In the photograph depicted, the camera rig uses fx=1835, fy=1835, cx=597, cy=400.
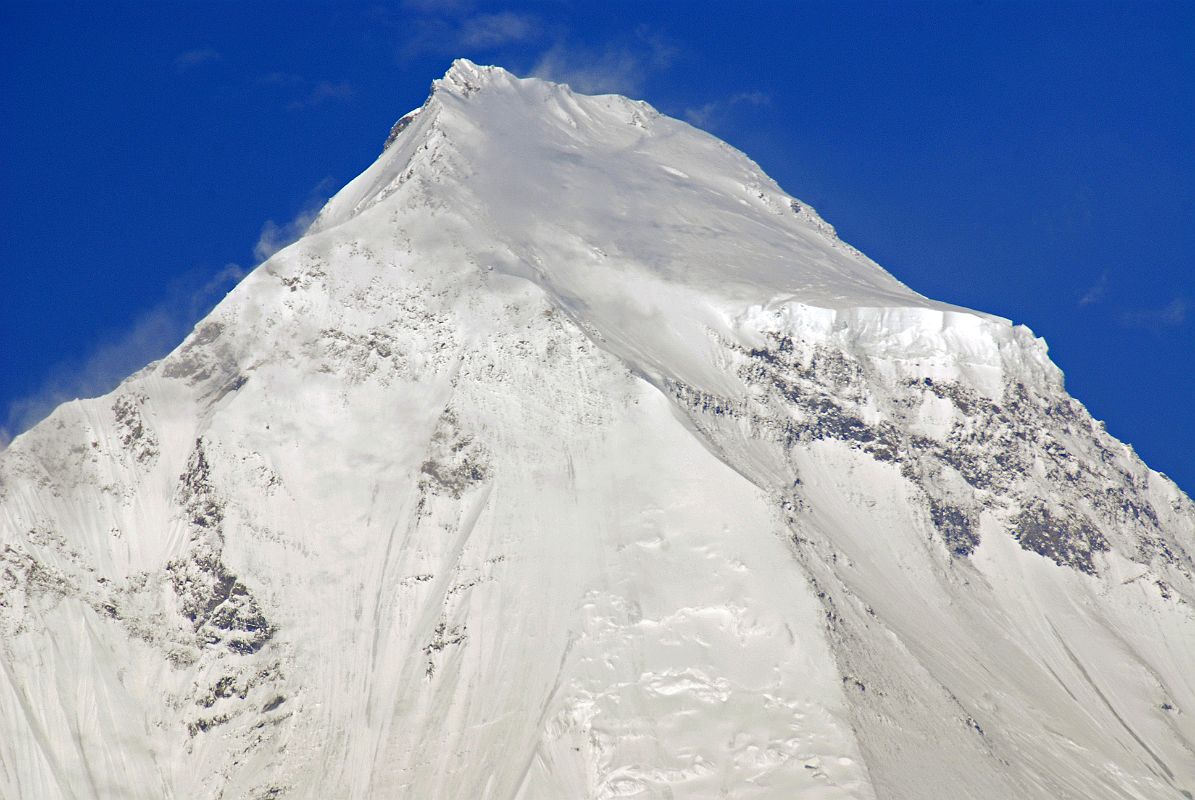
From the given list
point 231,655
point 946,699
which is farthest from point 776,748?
point 231,655

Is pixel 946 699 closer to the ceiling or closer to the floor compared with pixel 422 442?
closer to the floor

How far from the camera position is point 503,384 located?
200m

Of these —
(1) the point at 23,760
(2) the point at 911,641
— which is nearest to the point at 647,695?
(2) the point at 911,641

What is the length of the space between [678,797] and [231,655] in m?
47.6

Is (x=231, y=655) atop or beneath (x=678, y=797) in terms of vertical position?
atop

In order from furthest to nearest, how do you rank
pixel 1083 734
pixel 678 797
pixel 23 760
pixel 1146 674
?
1. pixel 1146 674
2. pixel 1083 734
3. pixel 23 760
4. pixel 678 797

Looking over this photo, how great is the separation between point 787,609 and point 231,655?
54.1m

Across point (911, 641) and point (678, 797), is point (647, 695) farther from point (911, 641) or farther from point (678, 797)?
point (911, 641)

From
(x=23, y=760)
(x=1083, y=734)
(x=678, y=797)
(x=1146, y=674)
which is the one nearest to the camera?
(x=678, y=797)

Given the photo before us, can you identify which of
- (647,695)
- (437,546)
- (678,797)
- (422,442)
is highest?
(422,442)

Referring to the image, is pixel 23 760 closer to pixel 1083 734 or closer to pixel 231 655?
pixel 231 655

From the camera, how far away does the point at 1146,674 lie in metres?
198

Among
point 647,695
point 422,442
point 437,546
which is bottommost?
point 647,695

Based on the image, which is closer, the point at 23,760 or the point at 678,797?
the point at 678,797
